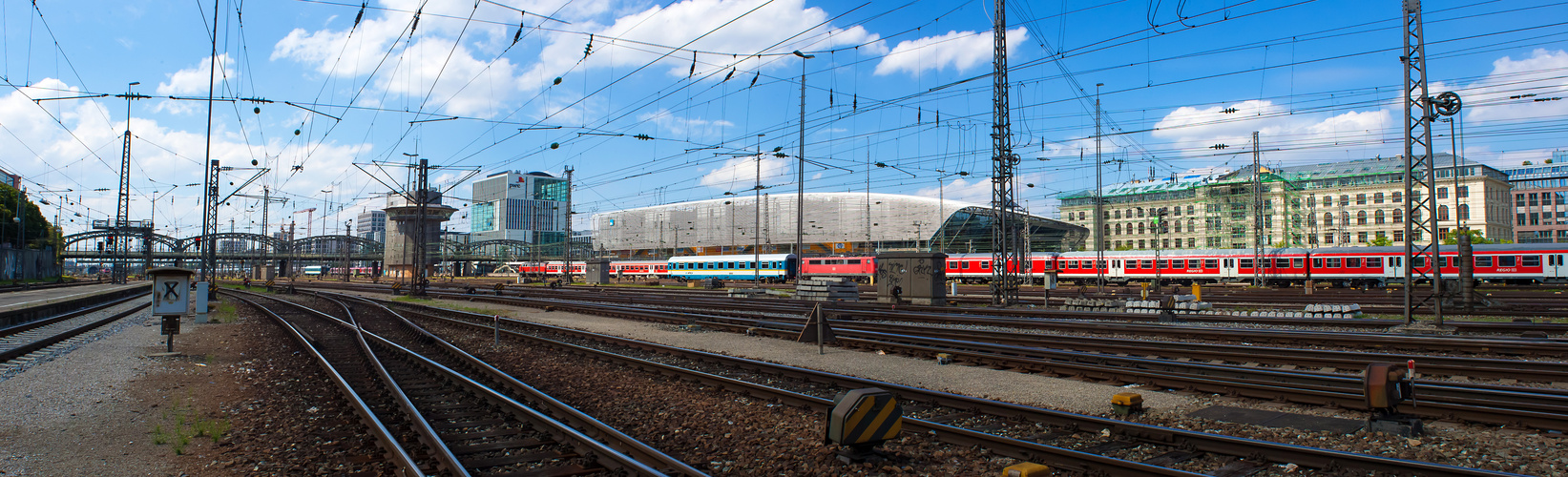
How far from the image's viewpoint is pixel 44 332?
1969 cm

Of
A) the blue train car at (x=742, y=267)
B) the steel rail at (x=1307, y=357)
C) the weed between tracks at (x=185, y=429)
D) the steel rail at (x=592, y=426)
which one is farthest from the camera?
the blue train car at (x=742, y=267)

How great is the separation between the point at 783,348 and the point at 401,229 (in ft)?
399

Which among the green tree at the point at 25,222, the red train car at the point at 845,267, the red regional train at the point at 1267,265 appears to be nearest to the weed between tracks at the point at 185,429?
the red regional train at the point at 1267,265

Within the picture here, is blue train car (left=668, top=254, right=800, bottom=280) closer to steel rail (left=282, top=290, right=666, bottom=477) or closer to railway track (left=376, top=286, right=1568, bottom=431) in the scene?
railway track (left=376, top=286, right=1568, bottom=431)

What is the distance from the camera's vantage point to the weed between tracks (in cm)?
820

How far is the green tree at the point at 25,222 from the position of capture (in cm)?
5675

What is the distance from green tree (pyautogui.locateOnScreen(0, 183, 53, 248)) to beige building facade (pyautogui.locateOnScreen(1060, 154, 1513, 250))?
94667 mm

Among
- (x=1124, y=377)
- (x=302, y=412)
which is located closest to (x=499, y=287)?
(x=302, y=412)

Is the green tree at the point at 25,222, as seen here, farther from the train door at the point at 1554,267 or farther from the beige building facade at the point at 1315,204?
the beige building facade at the point at 1315,204

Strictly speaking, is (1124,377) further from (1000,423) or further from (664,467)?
(664,467)

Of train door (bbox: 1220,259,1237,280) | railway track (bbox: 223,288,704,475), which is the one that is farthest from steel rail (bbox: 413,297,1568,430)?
train door (bbox: 1220,259,1237,280)

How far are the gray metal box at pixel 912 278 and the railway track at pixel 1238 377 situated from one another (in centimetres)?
1015

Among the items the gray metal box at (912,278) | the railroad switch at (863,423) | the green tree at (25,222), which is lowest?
the railroad switch at (863,423)

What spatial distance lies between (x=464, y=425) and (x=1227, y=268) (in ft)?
174
